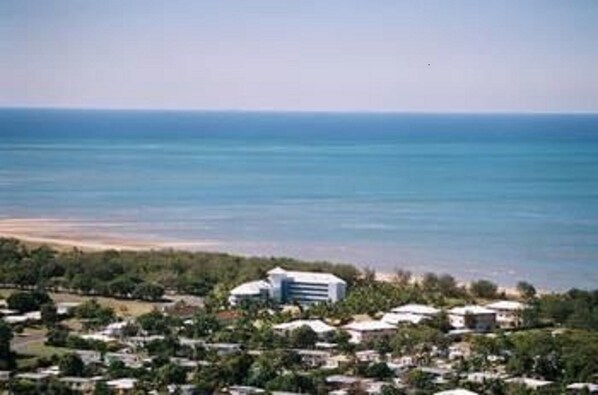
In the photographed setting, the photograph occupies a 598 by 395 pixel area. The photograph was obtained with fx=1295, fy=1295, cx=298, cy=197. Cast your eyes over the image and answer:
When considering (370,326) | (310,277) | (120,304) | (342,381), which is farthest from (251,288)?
(342,381)

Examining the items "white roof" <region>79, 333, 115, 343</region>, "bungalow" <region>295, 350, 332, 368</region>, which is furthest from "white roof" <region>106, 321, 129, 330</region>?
"bungalow" <region>295, 350, 332, 368</region>

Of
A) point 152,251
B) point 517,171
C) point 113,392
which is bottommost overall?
point 113,392

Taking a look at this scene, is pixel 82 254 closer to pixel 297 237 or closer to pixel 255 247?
pixel 255 247

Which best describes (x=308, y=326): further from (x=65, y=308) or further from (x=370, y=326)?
(x=65, y=308)

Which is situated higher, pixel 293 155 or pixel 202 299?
pixel 293 155

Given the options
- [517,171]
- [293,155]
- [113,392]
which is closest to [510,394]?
[113,392]

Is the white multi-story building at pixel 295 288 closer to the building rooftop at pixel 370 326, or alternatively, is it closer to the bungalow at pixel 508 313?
the building rooftop at pixel 370 326
